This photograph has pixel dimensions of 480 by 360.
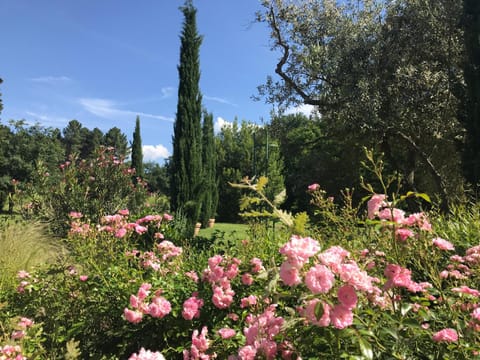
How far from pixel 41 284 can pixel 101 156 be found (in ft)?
16.4

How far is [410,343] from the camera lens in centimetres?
116

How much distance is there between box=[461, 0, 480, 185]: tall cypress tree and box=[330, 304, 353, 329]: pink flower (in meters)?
7.64

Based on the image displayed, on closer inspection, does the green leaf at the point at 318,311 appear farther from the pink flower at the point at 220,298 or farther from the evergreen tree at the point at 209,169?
the evergreen tree at the point at 209,169

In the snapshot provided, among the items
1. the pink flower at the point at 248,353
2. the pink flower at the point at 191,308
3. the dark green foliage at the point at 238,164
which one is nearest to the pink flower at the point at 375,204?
the pink flower at the point at 248,353

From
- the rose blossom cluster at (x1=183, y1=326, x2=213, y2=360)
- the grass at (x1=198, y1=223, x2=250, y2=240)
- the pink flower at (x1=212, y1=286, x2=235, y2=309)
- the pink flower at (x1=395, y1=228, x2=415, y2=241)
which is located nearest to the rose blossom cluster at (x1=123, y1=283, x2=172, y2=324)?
the pink flower at (x1=212, y1=286, x2=235, y2=309)

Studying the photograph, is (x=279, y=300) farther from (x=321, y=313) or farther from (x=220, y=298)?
(x=321, y=313)

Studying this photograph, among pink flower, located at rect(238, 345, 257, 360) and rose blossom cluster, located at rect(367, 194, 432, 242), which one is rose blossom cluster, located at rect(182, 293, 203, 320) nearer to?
pink flower, located at rect(238, 345, 257, 360)

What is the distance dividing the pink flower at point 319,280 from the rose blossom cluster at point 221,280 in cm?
93

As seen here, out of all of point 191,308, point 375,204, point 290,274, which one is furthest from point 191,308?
point 375,204

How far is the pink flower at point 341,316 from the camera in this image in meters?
0.96

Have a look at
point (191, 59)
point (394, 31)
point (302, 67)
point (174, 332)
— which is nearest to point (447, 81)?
point (394, 31)

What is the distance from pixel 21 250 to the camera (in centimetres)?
404

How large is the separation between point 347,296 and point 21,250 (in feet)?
14.0

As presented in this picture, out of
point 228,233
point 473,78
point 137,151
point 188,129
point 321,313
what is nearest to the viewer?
point 321,313
